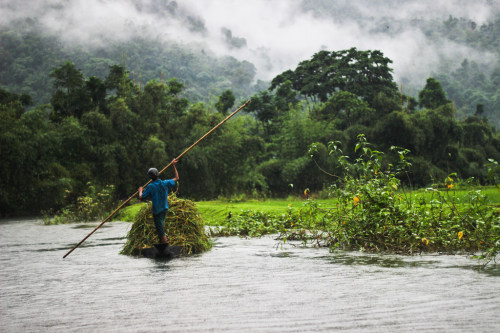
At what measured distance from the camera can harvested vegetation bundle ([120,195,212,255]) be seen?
1062 centimetres

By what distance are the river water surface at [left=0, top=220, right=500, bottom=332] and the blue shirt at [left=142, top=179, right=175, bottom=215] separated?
3.51 feet

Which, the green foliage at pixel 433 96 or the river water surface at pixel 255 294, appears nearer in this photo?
the river water surface at pixel 255 294

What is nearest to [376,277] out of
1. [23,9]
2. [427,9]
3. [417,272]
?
[417,272]

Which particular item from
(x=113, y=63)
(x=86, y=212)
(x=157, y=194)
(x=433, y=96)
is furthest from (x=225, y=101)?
(x=113, y=63)

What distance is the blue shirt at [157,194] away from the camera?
9.79 meters

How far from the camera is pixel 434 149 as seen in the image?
36.3m

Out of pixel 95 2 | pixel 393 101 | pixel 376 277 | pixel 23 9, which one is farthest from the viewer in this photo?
pixel 95 2

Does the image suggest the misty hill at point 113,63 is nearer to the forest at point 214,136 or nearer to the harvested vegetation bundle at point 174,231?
the forest at point 214,136

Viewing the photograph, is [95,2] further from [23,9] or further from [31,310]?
[31,310]

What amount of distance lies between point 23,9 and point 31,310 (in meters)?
123

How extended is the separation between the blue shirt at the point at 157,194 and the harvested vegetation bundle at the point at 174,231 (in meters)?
1.00

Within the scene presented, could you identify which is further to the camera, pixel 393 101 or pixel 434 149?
pixel 393 101

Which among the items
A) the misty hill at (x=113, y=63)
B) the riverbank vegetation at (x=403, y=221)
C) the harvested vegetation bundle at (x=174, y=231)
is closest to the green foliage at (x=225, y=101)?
the misty hill at (x=113, y=63)

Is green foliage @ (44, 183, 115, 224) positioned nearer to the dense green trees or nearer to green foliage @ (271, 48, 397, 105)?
the dense green trees
